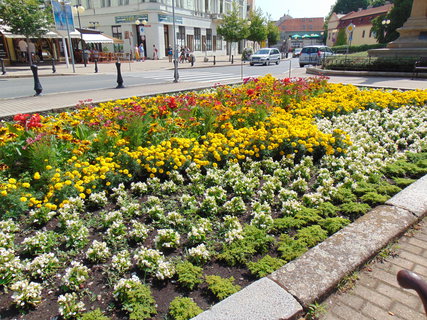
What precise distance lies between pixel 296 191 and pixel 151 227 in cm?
192

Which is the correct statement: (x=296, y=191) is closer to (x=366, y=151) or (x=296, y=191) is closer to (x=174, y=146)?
(x=174, y=146)

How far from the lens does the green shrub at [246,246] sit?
2.79 meters

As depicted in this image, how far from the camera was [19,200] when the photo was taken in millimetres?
3348

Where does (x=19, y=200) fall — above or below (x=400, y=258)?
above

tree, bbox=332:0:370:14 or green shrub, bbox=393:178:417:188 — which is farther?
tree, bbox=332:0:370:14

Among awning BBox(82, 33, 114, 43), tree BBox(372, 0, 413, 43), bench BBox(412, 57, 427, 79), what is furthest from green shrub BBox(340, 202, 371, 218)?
tree BBox(372, 0, 413, 43)

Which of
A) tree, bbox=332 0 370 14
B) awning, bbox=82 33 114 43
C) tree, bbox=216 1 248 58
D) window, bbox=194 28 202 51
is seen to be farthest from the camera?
tree, bbox=332 0 370 14

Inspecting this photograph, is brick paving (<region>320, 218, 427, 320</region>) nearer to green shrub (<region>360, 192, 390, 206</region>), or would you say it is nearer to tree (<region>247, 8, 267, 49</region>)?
green shrub (<region>360, 192, 390, 206</region>)

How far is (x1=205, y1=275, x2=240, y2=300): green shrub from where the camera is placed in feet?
7.85

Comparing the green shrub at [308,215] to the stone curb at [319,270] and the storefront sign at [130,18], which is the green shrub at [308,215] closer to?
the stone curb at [319,270]

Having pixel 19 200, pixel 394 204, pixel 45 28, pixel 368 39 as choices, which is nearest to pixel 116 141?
pixel 19 200

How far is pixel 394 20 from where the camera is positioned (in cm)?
4297

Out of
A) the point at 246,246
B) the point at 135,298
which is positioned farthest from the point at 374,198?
the point at 135,298

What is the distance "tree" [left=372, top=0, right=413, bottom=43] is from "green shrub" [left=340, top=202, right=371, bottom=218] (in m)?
46.8
